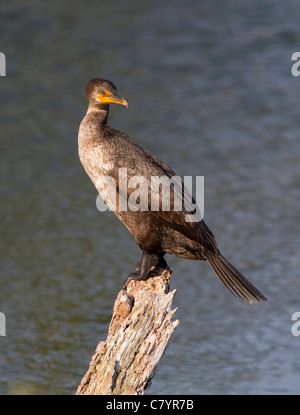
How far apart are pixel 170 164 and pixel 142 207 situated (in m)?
6.19

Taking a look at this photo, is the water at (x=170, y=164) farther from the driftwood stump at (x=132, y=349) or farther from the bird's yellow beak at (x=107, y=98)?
the bird's yellow beak at (x=107, y=98)

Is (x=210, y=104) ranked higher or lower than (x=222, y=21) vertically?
lower

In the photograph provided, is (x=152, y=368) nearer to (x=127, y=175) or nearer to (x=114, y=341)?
(x=114, y=341)

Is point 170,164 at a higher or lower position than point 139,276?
higher

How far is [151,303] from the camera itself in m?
5.35

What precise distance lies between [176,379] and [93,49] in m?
8.03

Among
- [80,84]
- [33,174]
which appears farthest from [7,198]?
[80,84]

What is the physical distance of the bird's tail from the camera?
6027 mm

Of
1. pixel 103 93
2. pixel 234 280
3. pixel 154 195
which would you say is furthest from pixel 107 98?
pixel 234 280

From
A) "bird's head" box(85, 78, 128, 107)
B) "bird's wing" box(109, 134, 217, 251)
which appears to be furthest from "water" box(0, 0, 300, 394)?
"bird's head" box(85, 78, 128, 107)

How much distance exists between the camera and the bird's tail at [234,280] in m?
6.03

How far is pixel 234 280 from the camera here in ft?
19.8

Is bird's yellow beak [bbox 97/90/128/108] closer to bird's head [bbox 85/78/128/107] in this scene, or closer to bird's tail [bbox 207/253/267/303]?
bird's head [bbox 85/78/128/107]

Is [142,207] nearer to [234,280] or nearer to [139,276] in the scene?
[139,276]
